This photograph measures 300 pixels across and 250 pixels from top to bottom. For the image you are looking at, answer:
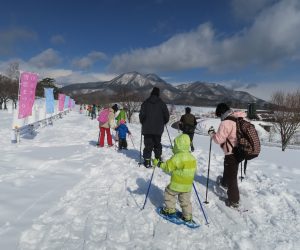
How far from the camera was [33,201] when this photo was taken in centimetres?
561

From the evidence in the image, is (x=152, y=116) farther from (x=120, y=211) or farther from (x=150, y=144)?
(x=120, y=211)

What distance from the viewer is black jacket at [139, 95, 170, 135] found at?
8.70 metres

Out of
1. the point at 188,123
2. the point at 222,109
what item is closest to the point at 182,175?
the point at 222,109

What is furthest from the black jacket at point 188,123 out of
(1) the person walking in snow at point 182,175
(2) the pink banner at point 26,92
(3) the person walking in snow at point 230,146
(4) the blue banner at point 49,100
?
(4) the blue banner at point 49,100

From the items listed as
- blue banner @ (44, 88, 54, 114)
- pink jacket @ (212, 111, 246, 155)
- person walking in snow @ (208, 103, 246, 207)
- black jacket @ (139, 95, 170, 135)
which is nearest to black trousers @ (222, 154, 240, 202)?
person walking in snow @ (208, 103, 246, 207)

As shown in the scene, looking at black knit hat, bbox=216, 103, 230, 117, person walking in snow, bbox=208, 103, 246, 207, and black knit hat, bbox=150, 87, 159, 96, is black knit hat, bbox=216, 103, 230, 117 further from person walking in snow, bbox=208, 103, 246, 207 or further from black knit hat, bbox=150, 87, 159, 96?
black knit hat, bbox=150, 87, 159, 96

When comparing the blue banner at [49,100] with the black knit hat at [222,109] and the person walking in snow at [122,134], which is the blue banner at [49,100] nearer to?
the person walking in snow at [122,134]

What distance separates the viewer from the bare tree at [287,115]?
40.3 metres

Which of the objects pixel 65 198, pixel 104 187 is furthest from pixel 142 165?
pixel 65 198

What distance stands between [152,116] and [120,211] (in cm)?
380

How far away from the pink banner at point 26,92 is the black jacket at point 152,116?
22.1ft

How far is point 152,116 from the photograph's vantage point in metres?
8.70

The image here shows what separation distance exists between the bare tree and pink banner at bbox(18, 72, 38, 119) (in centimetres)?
3422

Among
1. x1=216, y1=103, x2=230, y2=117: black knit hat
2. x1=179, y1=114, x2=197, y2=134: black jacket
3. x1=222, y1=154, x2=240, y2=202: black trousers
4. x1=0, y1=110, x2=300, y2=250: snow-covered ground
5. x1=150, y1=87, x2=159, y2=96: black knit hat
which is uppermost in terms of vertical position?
x1=150, y1=87, x2=159, y2=96: black knit hat
